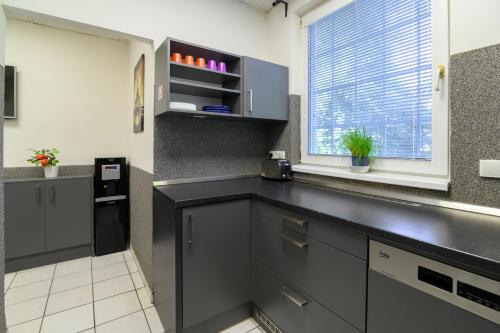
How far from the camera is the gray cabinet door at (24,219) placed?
2.24 m

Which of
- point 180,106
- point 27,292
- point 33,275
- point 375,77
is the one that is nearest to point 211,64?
point 180,106

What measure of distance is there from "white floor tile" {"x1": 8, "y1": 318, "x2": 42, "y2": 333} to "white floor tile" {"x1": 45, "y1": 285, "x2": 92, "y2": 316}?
9cm

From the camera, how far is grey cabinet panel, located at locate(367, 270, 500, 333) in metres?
0.71

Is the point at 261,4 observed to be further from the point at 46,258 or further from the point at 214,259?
the point at 46,258

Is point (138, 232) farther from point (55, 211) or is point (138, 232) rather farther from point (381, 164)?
point (381, 164)

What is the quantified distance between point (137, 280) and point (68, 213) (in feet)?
3.53

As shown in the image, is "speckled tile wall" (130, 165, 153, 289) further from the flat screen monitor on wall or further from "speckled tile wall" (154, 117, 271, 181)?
the flat screen monitor on wall

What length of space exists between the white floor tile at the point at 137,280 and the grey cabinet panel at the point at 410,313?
1.86 m

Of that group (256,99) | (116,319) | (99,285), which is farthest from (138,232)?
(256,99)

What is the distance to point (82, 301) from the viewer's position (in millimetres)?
1854

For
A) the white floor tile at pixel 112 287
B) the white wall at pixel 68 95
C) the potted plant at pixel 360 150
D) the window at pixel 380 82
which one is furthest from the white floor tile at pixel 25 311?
the potted plant at pixel 360 150

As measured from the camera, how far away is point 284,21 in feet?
7.14

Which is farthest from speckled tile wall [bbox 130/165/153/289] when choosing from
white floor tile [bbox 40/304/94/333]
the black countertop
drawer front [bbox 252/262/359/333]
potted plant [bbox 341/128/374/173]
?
potted plant [bbox 341/128/374/173]

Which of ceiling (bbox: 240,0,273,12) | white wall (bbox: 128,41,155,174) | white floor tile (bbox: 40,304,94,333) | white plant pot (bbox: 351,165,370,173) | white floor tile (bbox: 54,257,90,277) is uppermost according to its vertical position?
ceiling (bbox: 240,0,273,12)
